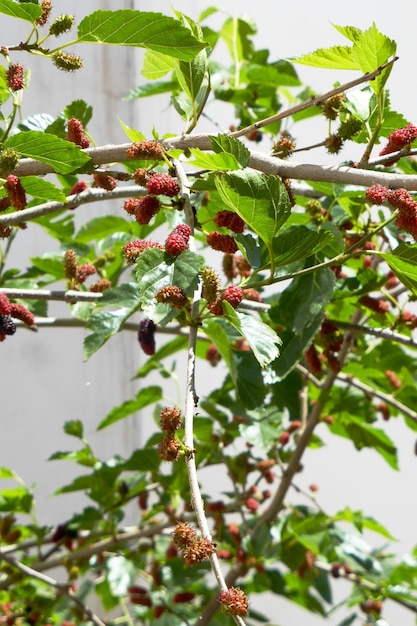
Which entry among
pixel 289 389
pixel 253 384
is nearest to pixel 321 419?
pixel 289 389

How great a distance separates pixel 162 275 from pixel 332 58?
242 millimetres

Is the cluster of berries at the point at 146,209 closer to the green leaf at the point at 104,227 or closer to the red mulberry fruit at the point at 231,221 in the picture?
the red mulberry fruit at the point at 231,221

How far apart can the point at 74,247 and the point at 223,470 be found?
1299 mm

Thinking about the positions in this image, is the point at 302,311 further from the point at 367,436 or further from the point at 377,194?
the point at 367,436

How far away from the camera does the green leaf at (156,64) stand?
786 millimetres

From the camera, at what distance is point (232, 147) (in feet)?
1.79

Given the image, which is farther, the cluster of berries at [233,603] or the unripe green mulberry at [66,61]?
the unripe green mulberry at [66,61]

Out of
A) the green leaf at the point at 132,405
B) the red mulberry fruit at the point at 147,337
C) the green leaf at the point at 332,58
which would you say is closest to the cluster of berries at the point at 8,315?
the red mulberry fruit at the point at 147,337

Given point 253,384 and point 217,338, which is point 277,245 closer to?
point 217,338

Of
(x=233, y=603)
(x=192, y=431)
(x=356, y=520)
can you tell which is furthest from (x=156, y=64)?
(x=356, y=520)

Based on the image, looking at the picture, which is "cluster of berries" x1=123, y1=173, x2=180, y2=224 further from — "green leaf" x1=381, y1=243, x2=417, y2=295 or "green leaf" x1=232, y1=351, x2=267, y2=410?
"green leaf" x1=232, y1=351, x2=267, y2=410

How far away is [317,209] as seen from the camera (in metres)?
0.84

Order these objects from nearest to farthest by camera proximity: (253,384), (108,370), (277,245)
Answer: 1. (277,245)
2. (253,384)
3. (108,370)

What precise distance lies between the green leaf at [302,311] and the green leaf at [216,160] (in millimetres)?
218
